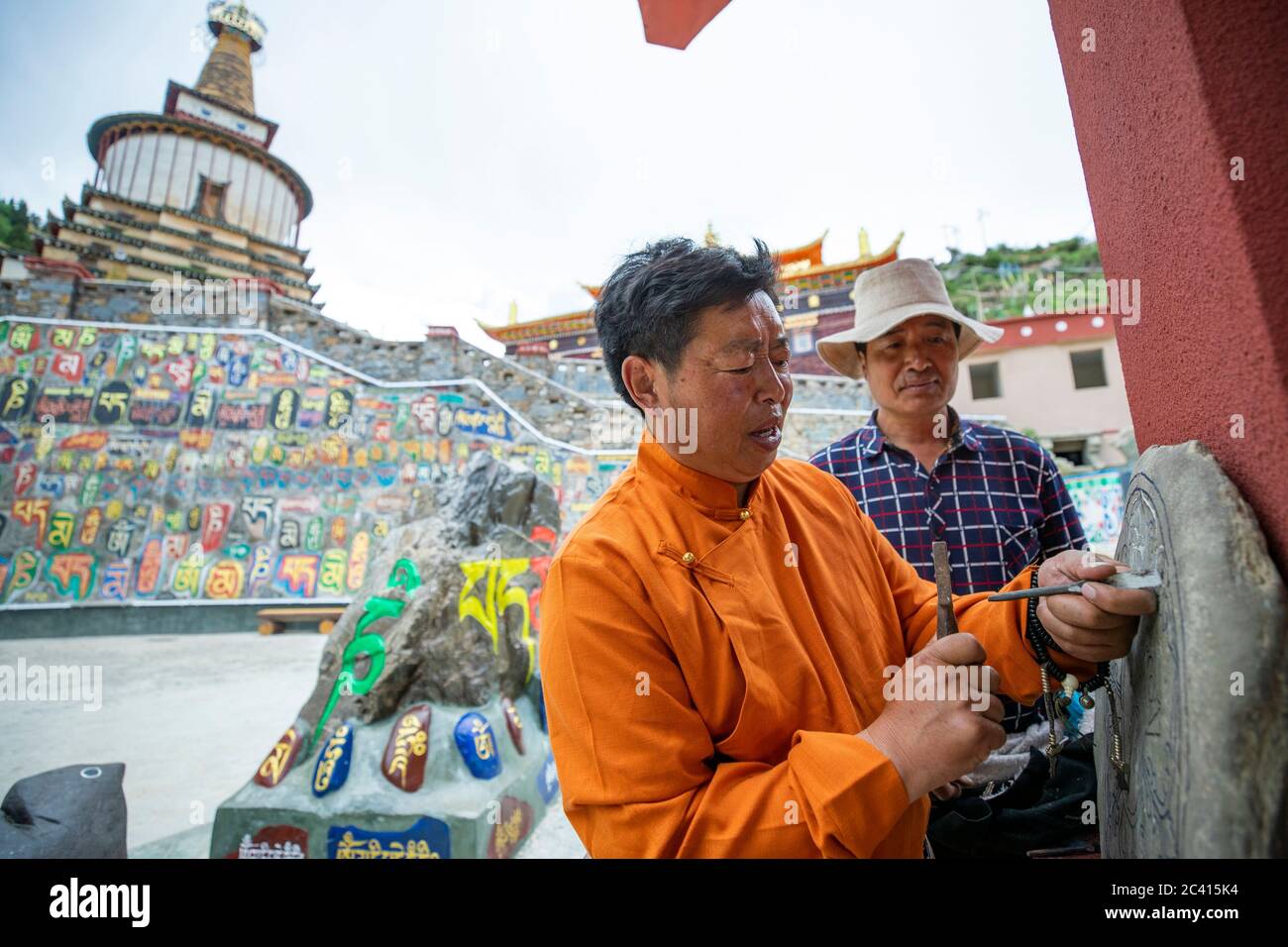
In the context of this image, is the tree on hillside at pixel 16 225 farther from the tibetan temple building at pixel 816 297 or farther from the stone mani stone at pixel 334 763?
the stone mani stone at pixel 334 763

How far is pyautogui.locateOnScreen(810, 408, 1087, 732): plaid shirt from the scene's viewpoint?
78.6 inches

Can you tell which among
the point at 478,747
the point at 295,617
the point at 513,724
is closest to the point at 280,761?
the point at 478,747

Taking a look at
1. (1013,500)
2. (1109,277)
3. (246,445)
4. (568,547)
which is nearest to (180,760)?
(568,547)

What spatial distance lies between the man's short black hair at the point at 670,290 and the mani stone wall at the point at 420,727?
282cm

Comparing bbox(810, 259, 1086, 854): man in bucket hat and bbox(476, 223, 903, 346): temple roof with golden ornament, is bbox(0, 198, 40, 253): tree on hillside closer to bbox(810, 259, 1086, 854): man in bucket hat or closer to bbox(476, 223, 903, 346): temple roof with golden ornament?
bbox(476, 223, 903, 346): temple roof with golden ornament

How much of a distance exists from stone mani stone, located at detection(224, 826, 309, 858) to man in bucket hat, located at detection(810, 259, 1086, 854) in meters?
3.17

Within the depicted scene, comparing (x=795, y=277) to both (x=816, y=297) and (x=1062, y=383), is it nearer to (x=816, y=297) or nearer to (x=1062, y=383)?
(x=816, y=297)

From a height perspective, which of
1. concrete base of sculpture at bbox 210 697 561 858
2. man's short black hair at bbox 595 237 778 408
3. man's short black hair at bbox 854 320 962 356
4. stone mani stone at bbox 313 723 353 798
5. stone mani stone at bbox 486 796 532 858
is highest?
man's short black hair at bbox 854 320 962 356

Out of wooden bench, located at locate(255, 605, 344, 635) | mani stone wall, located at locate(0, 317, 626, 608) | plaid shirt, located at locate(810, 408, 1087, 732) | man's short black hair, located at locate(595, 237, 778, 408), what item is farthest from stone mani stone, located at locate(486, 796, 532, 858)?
wooden bench, located at locate(255, 605, 344, 635)

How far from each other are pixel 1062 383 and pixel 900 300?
16.1 meters

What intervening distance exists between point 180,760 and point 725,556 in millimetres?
5560

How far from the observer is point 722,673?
1033 mm

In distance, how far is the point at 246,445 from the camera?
11.4 metres
